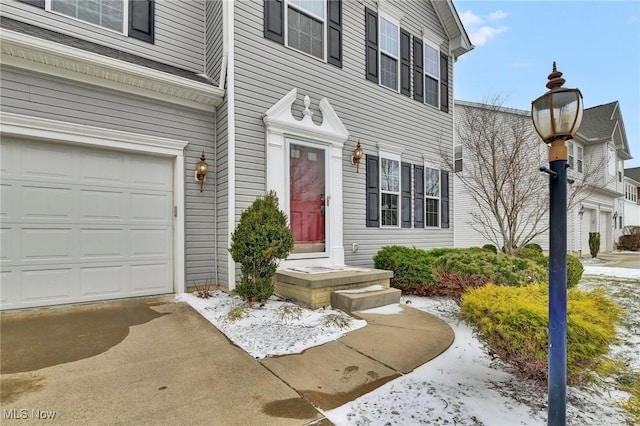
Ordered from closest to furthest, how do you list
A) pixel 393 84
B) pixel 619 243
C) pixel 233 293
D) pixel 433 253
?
pixel 233 293, pixel 433 253, pixel 393 84, pixel 619 243

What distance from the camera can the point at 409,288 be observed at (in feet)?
19.1

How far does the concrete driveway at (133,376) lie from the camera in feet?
6.74

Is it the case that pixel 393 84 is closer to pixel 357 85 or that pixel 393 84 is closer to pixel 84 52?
pixel 357 85

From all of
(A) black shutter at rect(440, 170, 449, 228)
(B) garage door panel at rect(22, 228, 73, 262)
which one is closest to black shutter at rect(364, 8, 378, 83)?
(A) black shutter at rect(440, 170, 449, 228)

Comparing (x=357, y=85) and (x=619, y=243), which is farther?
(x=619, y=243)

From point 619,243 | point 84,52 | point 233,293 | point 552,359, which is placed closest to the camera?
point 552,359

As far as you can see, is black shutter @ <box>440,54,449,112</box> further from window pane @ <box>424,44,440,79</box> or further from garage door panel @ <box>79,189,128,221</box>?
garage door panel @ <box>79,189,128,221</box>

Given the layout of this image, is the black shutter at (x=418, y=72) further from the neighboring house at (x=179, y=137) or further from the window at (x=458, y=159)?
the window at (x=458, y=159)

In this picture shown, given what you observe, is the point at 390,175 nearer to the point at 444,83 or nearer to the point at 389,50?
the point at 389,50

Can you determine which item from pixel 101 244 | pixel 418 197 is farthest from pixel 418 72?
pixel 101 244

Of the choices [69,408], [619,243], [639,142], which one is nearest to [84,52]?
[69,408]

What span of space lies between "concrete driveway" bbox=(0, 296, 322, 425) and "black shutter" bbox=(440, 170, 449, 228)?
6899 millimetres

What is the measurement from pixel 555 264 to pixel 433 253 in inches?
200

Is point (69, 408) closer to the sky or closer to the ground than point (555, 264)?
closer to the ground
